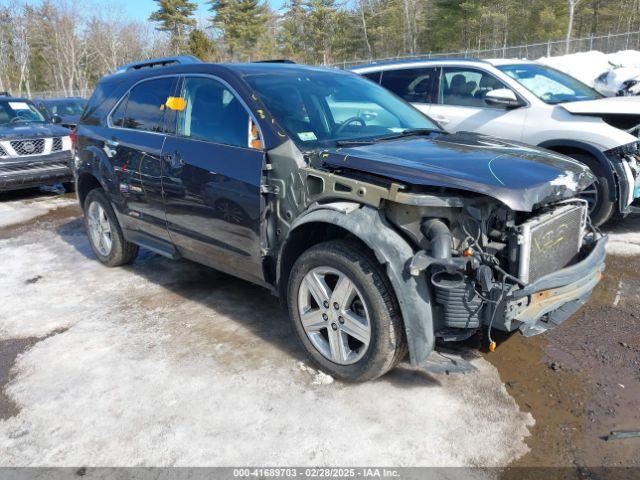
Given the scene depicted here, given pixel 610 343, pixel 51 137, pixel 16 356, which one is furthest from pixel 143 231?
pixel 51 137

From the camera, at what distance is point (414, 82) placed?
23.1 feet

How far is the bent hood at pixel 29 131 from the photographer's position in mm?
8988

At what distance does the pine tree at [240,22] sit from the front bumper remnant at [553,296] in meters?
45.7

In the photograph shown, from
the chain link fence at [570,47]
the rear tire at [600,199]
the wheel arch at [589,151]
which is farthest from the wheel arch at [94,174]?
the chain link fence at [570,47]

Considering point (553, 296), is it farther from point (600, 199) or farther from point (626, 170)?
point (626, 170)

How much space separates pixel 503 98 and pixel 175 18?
47.3 metres

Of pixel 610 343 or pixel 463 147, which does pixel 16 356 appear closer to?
pixel 463 147

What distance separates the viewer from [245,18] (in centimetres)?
4638

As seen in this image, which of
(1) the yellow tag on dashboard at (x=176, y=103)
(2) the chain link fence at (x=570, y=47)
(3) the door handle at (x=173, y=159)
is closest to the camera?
(3) the door handle at (x=173, y=159)

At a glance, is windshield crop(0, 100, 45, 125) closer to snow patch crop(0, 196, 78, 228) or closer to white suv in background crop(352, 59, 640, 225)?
snow patch crop(0, 196, 78, 228)

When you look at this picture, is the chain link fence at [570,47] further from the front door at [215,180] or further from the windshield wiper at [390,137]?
the front door at [215,180]

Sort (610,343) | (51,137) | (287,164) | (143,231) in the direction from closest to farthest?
→ (287,164) → (610,343) → (143,231) → (51,137)

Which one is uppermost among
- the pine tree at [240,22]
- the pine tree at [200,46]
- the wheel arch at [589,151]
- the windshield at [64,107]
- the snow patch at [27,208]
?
the pine tree at [240,22]

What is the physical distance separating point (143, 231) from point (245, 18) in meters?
46.4
